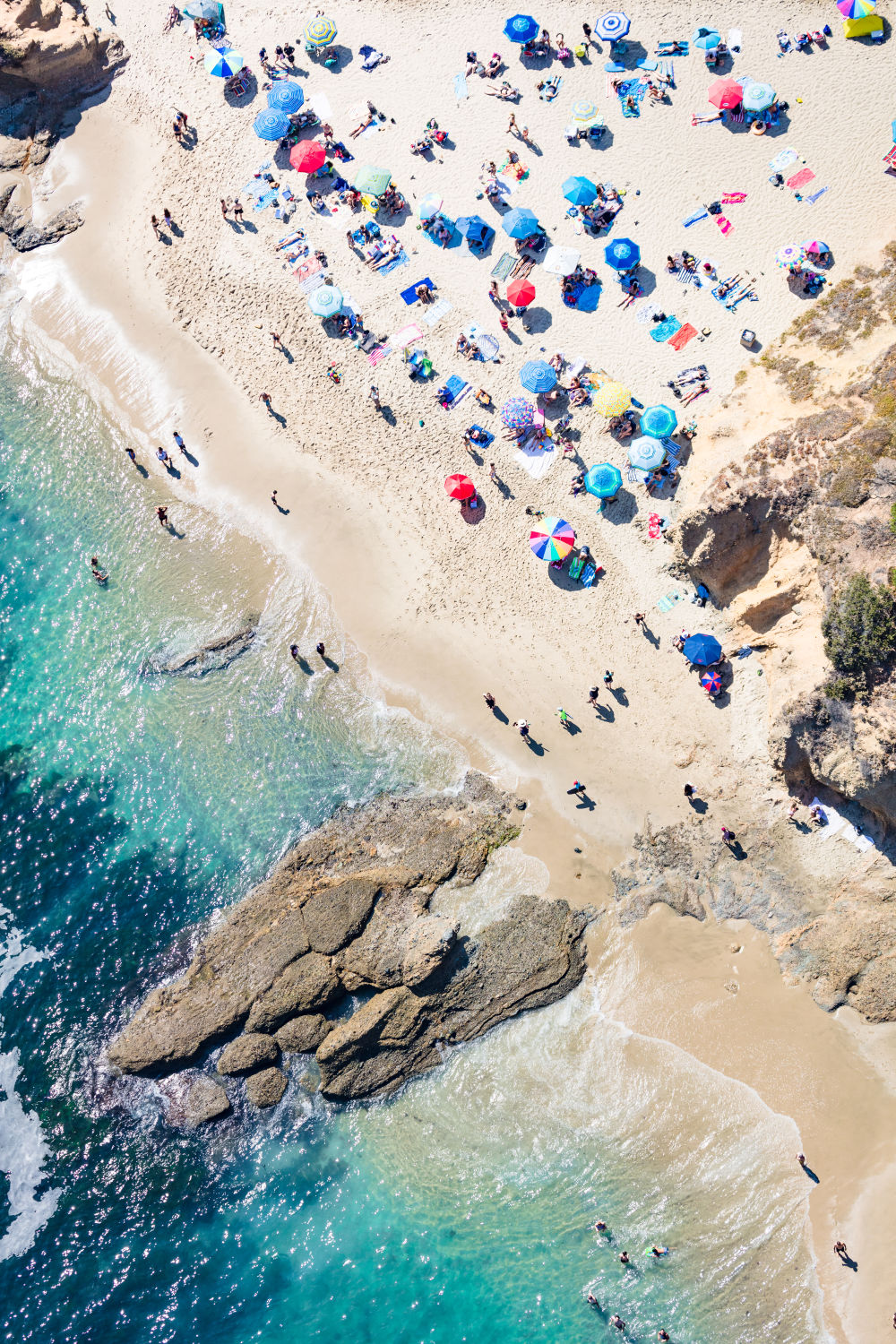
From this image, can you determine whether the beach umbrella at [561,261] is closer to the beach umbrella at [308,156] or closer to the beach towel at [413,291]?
the beach towel at [413,291]

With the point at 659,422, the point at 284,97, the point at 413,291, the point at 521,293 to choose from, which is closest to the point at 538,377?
the point at 521,293

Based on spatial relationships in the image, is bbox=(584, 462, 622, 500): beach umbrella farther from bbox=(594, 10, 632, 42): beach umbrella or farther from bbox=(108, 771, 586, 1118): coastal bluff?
bbox=(594, 10, 632, 42): beach umbrella

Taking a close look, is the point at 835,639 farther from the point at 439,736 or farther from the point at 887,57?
the point at 887,57

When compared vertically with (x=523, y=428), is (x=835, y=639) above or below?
below

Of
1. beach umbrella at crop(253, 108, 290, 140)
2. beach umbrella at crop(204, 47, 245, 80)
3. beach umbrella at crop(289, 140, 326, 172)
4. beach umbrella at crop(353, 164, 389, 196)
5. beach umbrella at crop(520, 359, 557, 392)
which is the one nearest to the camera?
beach umbrella at crop(520, 359, 557, 392)

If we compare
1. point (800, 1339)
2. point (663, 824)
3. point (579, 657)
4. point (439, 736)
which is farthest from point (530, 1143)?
point (579, 657)

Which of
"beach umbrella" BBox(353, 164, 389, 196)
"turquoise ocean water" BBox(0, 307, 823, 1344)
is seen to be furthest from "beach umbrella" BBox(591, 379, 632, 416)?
"turquoise ocean water" BBox(0, 307, 823, 1344)

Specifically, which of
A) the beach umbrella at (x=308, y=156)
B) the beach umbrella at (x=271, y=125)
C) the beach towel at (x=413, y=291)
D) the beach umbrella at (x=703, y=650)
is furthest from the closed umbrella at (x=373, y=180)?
the beach umbrella at (x=703, y=650)
